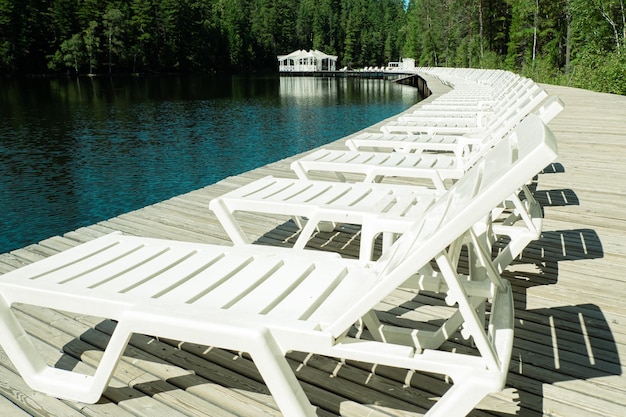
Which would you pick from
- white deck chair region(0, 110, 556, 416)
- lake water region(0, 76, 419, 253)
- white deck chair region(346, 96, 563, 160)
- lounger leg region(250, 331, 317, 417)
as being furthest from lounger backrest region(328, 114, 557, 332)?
lake water region(0, 76, 419, 253)

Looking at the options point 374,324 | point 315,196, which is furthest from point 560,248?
point 374,324

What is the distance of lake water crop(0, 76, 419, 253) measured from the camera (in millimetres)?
14945

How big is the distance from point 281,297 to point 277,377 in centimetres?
39

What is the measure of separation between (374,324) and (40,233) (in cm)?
1264

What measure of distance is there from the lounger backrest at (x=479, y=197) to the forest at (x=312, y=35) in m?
15.2

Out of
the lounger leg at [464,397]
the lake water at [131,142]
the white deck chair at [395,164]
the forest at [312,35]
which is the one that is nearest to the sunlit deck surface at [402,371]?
the lounger leg at [464,397]

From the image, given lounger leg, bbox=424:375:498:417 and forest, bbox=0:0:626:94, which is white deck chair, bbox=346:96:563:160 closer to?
lounger leg, bbox=424:375:498:417

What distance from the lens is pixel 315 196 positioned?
11.4 feet

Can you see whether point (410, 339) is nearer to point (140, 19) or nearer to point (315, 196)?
point (315, 196)

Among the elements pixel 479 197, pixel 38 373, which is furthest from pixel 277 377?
pixel 38 373

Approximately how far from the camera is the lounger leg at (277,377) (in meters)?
1.73

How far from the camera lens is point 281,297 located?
205 cm

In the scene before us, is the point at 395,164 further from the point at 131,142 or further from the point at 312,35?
the point at 312,35

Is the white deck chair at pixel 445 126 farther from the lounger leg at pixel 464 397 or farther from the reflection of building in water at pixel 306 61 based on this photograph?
the reflection of building in water at pixel 306 61
